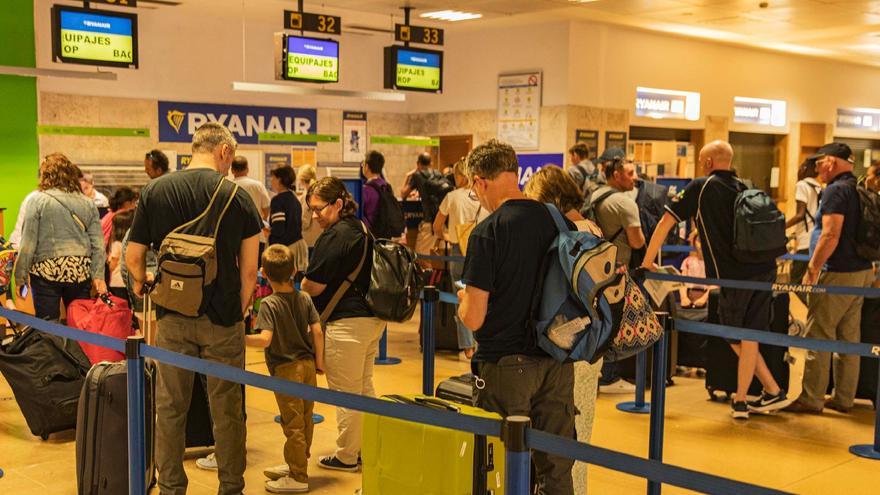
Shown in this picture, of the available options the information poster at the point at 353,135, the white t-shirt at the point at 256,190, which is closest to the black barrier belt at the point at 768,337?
the white t-shirt at the point at 256,190

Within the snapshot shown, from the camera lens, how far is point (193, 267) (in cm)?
392

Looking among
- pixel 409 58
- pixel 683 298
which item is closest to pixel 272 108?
pixel 409 58

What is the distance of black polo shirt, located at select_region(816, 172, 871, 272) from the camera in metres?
6.35

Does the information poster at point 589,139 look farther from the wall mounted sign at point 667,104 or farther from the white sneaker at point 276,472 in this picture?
the white sneaker at point 276,472

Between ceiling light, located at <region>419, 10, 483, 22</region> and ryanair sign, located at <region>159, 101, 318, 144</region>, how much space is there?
2.75m

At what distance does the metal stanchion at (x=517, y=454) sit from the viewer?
2.53 meters

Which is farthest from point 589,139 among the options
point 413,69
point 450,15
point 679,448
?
point 679,448

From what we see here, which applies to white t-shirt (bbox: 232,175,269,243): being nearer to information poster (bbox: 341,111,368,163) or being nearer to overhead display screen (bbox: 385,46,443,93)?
overhead display screen (bbox: 385,46,443,93)

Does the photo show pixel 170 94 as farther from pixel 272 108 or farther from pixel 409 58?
pixel 409 58

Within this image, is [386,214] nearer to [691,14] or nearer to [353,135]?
[691,14]

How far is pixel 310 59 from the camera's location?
1054 cm

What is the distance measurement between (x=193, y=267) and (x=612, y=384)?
4082 millimetres

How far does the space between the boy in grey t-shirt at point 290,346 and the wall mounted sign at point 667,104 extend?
9.56 meters

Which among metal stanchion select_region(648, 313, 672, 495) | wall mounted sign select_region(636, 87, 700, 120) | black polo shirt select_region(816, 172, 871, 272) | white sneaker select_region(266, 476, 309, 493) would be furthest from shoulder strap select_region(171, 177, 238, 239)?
wall mounted sign select_region(636, 87, 700, 120)
